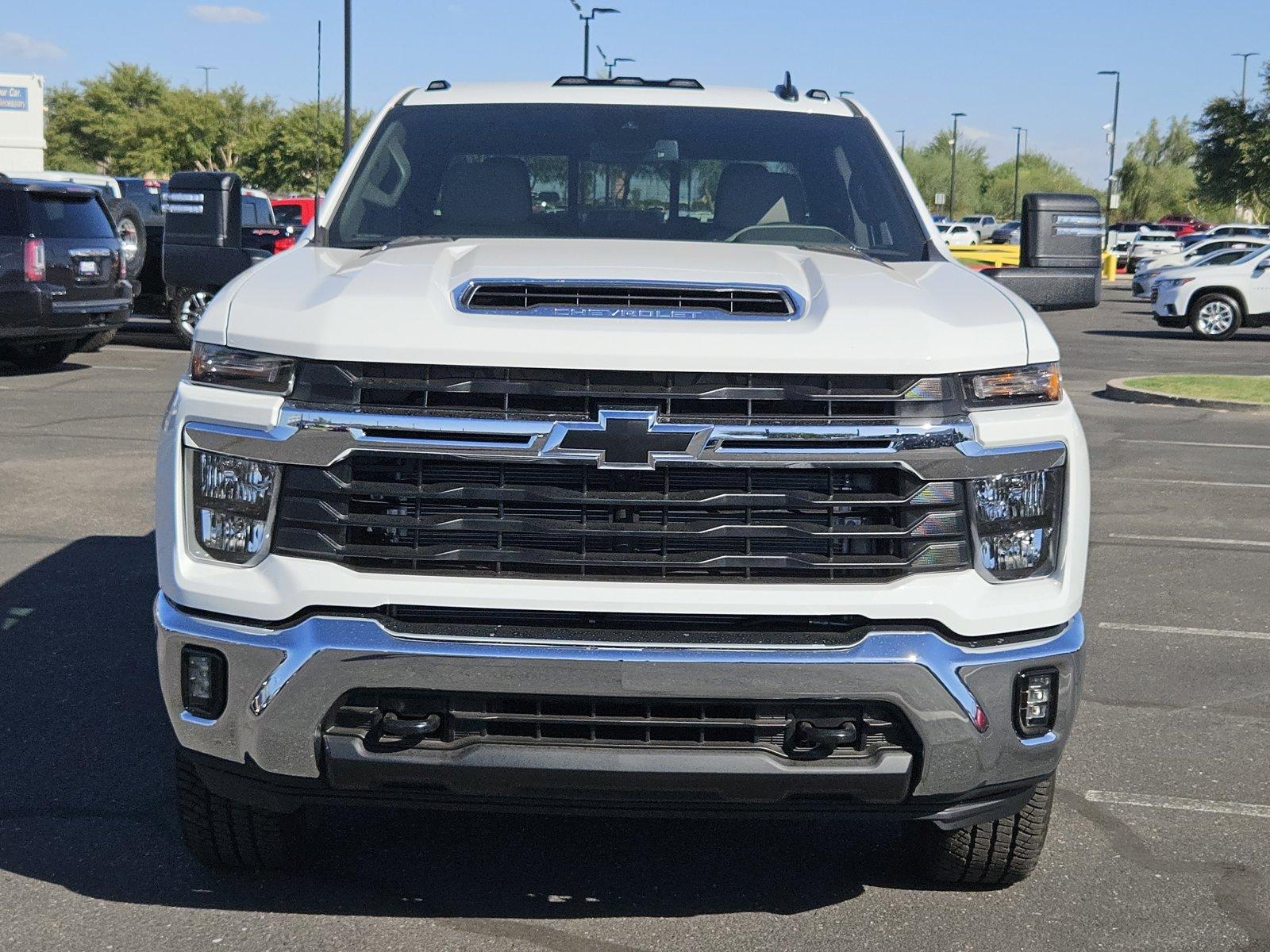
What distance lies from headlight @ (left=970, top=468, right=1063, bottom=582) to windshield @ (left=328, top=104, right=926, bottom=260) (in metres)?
1.35

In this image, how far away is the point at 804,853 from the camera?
4.39 m

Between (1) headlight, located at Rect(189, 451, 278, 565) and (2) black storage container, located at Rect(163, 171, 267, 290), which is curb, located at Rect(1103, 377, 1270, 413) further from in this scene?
(1) headlight, located at Rect(189, 451, 278, 565)

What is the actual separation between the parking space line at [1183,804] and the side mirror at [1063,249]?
1.46 metres

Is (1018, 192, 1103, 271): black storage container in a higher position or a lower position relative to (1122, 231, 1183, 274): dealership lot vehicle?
higher

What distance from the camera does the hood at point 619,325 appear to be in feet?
11.3

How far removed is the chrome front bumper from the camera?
336 cm

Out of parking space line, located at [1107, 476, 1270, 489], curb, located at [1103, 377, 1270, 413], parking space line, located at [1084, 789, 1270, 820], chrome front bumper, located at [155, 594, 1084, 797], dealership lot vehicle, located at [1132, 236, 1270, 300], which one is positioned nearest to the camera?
chrome front bumper, located at [155, 594, 1084, 797]

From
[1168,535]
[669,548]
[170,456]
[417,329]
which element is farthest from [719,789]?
[1168,535]

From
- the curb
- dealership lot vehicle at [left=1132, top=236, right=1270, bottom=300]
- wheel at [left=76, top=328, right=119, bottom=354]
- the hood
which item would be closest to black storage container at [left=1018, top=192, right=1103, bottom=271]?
the hood

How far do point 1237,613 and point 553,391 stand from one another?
16.3ft

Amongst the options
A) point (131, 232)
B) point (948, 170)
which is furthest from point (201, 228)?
point (948, 170)

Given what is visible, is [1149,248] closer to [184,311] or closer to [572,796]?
[184,311]

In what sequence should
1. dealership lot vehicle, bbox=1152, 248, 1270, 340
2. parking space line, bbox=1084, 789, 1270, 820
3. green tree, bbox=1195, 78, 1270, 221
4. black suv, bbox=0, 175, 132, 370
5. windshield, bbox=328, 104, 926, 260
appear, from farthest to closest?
1. green tree, bbox=1195, 78, 1270, 221
2. dealership lot vehicle, bbox=1152, 248, 1270, 340
3. black suv, bbox=0, 175, 132, 370
4. windshield, bbox=328, 104, 926, 260
5. parking space line, bbox=1084, 789, 1270, 820

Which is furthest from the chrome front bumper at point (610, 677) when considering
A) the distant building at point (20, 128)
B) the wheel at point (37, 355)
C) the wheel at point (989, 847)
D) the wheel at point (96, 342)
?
the distant building at point (20, 128)
